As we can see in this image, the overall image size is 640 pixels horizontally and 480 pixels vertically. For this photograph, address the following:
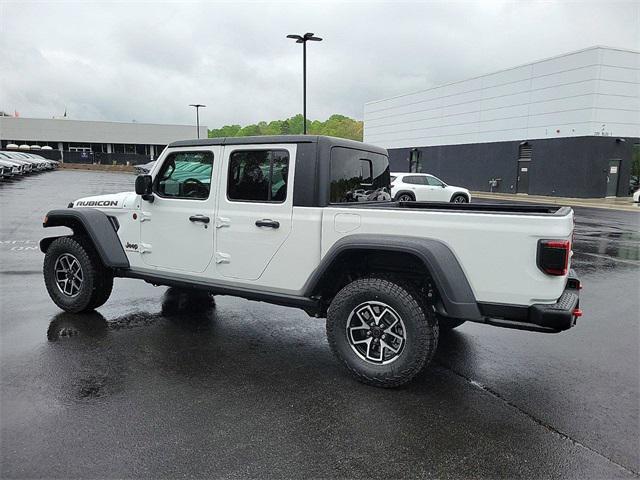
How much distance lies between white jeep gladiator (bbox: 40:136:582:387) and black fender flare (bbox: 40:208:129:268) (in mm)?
15

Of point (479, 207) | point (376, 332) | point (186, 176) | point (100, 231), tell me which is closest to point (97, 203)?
point (100, 231)

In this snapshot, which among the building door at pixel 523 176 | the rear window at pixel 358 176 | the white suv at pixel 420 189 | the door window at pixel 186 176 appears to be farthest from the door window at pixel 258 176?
the building door at pixel 523 176

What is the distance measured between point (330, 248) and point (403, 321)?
2.71ft

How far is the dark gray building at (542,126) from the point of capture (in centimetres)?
2747

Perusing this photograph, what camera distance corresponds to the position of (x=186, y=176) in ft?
16.4

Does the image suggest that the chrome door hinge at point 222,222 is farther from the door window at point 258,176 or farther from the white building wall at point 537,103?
the white building wall at point 537,103

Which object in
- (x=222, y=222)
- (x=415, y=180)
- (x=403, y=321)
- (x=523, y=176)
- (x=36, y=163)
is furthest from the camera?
(x=36, y=163)

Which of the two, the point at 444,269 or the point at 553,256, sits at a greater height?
the point at 553,256

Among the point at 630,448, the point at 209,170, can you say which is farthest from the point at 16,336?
the point at 630,448

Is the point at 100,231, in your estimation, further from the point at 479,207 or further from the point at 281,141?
the point at 479,207

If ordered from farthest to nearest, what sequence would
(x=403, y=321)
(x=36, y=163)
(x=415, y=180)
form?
(x=36, y=163) → (x=415, y=180) → (x=403, y=321)

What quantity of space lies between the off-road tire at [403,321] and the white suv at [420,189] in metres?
16.1

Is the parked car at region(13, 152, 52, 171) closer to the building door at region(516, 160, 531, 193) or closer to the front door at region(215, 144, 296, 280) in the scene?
the building door at region(516, 160, 531, 193)

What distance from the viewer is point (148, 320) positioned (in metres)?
5.49
